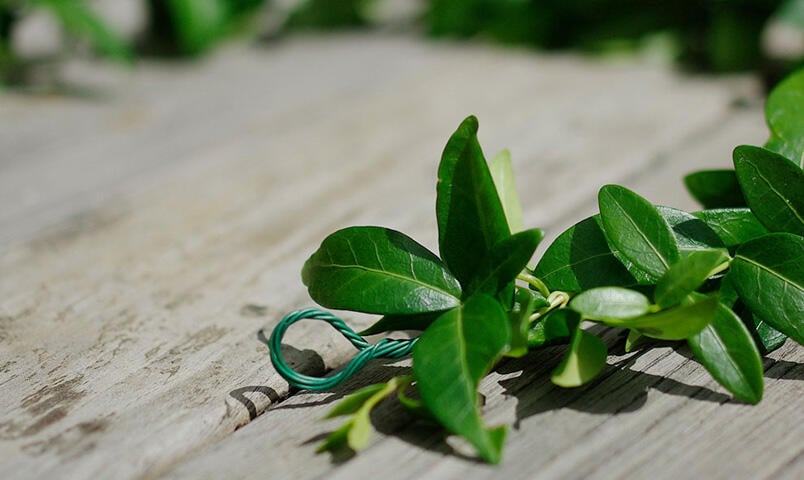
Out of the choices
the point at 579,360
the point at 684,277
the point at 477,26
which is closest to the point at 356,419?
the point at 579,360

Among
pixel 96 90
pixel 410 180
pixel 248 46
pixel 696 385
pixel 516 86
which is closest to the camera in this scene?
pixel 696 385

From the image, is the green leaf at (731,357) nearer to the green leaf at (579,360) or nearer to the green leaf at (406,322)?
the green leaf at (579,360)

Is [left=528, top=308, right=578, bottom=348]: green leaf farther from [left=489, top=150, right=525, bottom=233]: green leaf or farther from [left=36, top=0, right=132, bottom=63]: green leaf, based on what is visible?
[left=36, top=0, right=132, bottom=63]: green leaf

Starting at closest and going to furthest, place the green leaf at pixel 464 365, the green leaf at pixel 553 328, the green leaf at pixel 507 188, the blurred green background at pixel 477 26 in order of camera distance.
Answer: the green leaf at pixel 464 365 < the green leaf at pixel 553 328 < the green leaf at pixel 507 188 < the blurred green background at pixel 477 26

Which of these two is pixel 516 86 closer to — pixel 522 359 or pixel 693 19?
pixel 693 19

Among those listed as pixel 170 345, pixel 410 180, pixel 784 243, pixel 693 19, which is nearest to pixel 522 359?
pixel 784 243

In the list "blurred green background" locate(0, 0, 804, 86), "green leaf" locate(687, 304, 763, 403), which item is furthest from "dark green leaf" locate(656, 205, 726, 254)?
"blurred green background" locate(0, 0, 804, 86)

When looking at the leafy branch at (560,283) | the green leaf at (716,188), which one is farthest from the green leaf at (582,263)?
the green leaf at (716,188)

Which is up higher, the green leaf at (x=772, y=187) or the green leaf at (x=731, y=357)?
the green leaf at (x=772, y=187)
